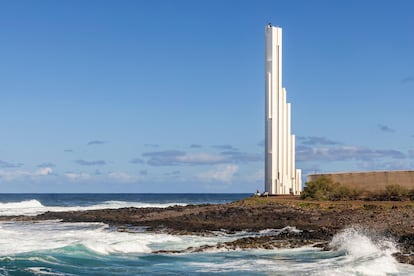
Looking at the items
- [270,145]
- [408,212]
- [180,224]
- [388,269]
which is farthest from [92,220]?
[388,269]

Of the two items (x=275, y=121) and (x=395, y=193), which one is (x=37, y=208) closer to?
(x=275, y=121)

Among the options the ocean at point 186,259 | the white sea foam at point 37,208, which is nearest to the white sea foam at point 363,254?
the ocean at point 186,259

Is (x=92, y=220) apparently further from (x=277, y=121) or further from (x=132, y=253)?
(x=132, y=253)

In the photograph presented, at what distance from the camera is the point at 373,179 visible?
52.2 metres

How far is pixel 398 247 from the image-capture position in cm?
2595

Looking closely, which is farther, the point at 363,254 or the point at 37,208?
the point at 37,208

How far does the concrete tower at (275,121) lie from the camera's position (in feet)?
196

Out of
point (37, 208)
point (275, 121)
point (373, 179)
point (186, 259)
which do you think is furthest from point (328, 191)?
point (37, 208)

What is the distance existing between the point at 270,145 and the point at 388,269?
127 feet

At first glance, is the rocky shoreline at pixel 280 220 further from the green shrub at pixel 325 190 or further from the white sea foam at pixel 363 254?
the green shrub at pixel 325 190

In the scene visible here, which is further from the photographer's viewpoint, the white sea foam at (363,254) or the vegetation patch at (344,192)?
the vegetation patch at (344,192)

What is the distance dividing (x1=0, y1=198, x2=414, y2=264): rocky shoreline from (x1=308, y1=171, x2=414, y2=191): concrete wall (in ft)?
14.6

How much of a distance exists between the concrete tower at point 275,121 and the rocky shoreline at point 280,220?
6.81 meters

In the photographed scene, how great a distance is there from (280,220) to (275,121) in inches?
764
